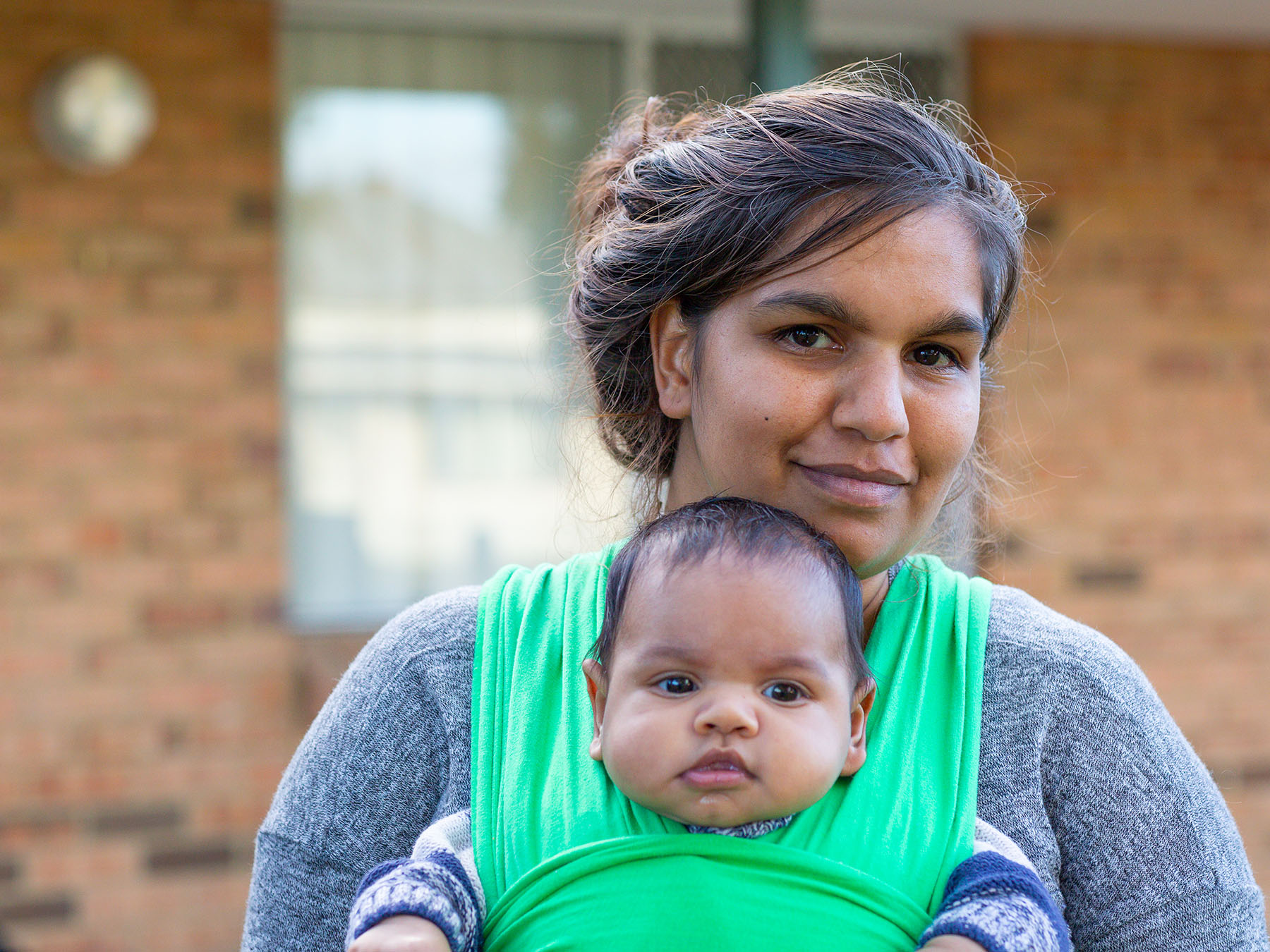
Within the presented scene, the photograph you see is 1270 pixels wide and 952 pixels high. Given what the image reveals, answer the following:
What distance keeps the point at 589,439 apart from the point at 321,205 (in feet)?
10.8

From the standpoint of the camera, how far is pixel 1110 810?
150cm

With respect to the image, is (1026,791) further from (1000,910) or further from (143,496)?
(143,496)

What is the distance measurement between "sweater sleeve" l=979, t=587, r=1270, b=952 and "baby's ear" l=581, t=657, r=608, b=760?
0.41 meters

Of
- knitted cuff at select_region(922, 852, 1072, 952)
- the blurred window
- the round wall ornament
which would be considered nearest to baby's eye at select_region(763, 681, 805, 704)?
knitted cuff at select_region(922, 852, 1072, 952)

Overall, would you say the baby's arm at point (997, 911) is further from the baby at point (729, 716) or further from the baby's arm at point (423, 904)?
the baby's arm at point (423, 904)

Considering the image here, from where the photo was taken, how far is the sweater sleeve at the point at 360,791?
5.20 feet

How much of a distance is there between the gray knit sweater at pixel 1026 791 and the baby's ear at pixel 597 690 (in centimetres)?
16

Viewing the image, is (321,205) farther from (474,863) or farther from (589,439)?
(474,863)

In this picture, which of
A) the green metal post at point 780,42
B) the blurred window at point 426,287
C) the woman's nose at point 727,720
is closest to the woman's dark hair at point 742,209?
the woman's nose at point 727,720

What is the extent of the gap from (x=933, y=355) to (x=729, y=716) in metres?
0.46

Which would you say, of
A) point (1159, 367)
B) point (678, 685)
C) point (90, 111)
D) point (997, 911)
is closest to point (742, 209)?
point (678, 685)

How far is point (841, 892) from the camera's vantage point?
53.9 inches

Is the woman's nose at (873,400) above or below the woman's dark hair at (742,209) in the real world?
below

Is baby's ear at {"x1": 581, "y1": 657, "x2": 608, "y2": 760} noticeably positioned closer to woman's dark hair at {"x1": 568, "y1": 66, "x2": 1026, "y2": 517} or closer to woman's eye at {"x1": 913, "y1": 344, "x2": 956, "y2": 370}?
woman's dark hair at {"x1": 568, "y1": 66, "x2": 1026, "y2": 517}
